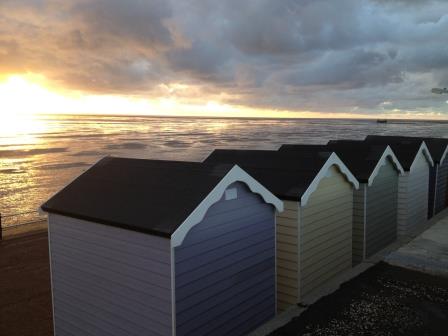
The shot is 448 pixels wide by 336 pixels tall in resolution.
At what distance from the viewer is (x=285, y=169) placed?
10297 millimetres

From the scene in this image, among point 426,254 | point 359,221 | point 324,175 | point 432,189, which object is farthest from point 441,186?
point 324,175

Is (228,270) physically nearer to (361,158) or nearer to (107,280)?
(107,280)

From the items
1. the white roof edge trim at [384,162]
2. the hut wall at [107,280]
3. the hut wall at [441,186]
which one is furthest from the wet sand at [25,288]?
the hut wall at [441,186]

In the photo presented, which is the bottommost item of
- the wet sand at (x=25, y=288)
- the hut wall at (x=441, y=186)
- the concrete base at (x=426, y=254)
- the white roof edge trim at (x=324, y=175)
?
the wet sand at (x=25, y=288)

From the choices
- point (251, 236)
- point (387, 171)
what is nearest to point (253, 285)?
point (251, 236)

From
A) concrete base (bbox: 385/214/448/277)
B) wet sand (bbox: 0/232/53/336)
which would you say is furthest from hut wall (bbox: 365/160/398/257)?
wet sand (bbox: 0/232/53/336)

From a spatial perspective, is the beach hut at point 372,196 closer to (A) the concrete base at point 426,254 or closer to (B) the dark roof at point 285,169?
(A) the concrete base at point 426,254

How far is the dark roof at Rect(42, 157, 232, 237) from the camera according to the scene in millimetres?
6499

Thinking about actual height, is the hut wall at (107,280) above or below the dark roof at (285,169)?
below

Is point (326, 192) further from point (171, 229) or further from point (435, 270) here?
point (171, 229)

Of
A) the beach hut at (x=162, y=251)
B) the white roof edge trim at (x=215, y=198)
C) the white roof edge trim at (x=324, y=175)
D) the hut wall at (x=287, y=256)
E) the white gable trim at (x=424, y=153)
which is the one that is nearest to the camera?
the white roof edge trim at (x=215, y=198)

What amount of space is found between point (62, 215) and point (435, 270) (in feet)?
28.7

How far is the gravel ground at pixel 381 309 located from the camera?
7.29 meters

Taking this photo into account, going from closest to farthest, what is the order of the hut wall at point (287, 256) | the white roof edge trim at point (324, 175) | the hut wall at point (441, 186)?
the white roof edge trim at point (324, 175), the hut wall at point (287, 256), the hut wall at point (441, 186)
